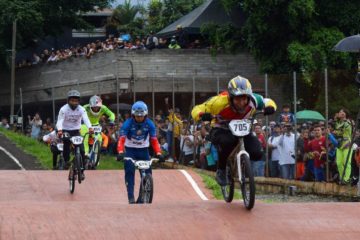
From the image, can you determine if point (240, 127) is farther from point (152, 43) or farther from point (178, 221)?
point (152, 43)

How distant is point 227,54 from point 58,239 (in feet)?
85.6

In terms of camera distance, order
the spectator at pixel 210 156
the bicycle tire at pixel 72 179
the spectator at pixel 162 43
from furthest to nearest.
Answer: the spectator at pixel 162 43 → the spectator at pixel 210 156 → the bicycle tire at pixel 72 179

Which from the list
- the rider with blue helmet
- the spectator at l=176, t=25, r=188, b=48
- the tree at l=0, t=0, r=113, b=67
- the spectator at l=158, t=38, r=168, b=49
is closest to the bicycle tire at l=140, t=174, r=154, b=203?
the rider with blue helmet

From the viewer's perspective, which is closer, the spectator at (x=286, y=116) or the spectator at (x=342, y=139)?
the spectator at (x=342, y=139)

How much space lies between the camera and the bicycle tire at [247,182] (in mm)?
10836

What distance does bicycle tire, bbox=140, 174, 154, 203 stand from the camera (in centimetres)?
1359

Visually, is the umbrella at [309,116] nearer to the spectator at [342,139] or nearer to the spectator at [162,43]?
the spectator at [342,139]

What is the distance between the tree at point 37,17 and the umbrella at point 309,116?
26.7 metres

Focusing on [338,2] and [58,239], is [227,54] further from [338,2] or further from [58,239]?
[58,239]

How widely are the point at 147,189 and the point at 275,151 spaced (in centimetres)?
669

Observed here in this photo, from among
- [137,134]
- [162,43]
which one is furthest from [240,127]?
[162,43]

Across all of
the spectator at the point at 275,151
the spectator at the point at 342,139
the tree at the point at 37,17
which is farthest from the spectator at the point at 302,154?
the tree at the point at 37,17

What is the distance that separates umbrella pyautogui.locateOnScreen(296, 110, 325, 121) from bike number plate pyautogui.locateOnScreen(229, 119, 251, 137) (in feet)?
25.4

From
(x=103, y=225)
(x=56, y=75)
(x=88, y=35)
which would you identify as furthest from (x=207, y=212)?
(x=88, y=35)
